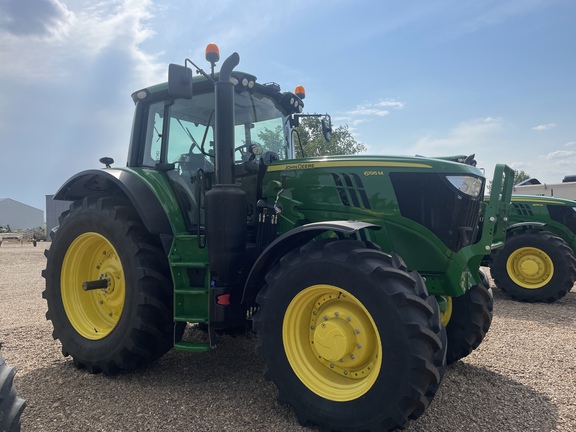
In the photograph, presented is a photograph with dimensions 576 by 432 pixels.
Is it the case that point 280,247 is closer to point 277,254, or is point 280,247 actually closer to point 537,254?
point 277,254

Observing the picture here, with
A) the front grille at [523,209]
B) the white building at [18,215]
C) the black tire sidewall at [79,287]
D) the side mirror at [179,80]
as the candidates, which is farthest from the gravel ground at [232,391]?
the white building at [18,215]

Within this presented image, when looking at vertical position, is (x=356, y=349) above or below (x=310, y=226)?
below

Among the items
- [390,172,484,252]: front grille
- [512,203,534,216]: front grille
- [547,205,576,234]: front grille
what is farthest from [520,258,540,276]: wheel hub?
[390,172,484,252]: front grille

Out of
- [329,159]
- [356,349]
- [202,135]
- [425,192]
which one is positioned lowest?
[356,349]

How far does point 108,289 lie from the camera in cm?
414

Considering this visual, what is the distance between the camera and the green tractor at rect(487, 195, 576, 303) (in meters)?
7.40

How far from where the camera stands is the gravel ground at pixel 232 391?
2.91 metres

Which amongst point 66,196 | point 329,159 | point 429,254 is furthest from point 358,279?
point 66,196

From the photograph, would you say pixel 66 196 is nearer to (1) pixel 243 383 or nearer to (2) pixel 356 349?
(1) pixel 243 383

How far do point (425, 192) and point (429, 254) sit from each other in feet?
1.56

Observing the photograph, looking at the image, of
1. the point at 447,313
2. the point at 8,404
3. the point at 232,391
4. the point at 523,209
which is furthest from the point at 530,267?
the point at 8,404

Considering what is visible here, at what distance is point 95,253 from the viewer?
170 inches

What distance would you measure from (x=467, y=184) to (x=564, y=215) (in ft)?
19.9

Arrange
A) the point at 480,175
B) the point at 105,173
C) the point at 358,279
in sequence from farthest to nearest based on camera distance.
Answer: the point at 105,173 < the point at 480,175 < the point at 358,279
